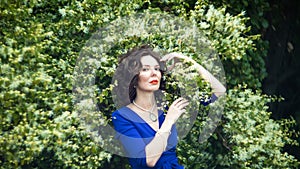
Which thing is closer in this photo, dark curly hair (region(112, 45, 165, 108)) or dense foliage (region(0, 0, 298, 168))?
dense foliage (region(0, 0, 298, 168))

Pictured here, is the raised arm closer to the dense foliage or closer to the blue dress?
the dense foliage

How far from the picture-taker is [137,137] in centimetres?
361

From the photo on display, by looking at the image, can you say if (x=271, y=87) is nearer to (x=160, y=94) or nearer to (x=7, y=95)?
(x=160, y=94)

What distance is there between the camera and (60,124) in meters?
3.72

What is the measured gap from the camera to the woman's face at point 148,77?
3.73 metres

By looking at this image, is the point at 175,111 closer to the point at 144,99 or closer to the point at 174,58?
the point at 144,99

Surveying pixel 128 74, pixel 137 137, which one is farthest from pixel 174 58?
pixel 137 137

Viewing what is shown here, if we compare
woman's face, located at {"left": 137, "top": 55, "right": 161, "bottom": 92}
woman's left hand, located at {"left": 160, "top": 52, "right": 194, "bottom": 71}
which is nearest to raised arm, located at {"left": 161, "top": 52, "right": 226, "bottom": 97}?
woman's left hand, located at {"left": 160, "top": 52, "right": 194, "bottom": 71}

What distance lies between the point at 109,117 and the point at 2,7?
964mm

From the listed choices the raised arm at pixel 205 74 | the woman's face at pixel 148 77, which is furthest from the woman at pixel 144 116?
the raised arm at pixel 205 74

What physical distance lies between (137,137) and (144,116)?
18cm

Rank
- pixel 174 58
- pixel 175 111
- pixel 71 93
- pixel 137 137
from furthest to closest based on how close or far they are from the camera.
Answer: pixel 174 58 < pixel 71 93 < pixel 175 111 < pixel 137 137

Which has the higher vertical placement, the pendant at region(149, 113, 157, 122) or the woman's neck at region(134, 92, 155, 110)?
the woman's neck at region(134, 92, 155, 110)

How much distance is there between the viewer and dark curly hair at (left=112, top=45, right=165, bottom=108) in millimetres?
3816
